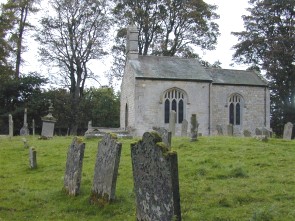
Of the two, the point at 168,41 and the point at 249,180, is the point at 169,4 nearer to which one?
the point at 168,41

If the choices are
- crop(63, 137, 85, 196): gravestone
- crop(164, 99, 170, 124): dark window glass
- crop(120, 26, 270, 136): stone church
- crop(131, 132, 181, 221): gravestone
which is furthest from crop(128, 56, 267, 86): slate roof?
crop(131, 132, 181, 221): gravestone

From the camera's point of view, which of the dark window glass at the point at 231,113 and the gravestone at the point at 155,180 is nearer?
the gravestone at the point at 155,180

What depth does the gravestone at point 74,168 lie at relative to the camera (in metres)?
8.69

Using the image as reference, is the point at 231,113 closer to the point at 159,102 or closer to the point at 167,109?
the point at 167,109

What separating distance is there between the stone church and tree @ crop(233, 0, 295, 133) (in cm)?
708

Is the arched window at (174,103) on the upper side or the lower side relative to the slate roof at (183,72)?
lower

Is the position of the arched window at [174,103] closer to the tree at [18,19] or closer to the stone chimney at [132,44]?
the stone chimney at [132,44]

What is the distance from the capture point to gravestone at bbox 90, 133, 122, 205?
306 inches

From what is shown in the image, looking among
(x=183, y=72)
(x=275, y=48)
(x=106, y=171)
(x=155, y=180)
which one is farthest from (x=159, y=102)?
(x=155, y=180)

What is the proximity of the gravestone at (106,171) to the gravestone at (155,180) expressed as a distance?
1250mm

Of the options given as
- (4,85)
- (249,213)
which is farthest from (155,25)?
(249,213)

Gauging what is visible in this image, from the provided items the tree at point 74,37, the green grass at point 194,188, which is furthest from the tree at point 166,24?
the green grass at point 194,188

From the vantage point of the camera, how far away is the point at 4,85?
123ft

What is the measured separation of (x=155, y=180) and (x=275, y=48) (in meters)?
36.8
